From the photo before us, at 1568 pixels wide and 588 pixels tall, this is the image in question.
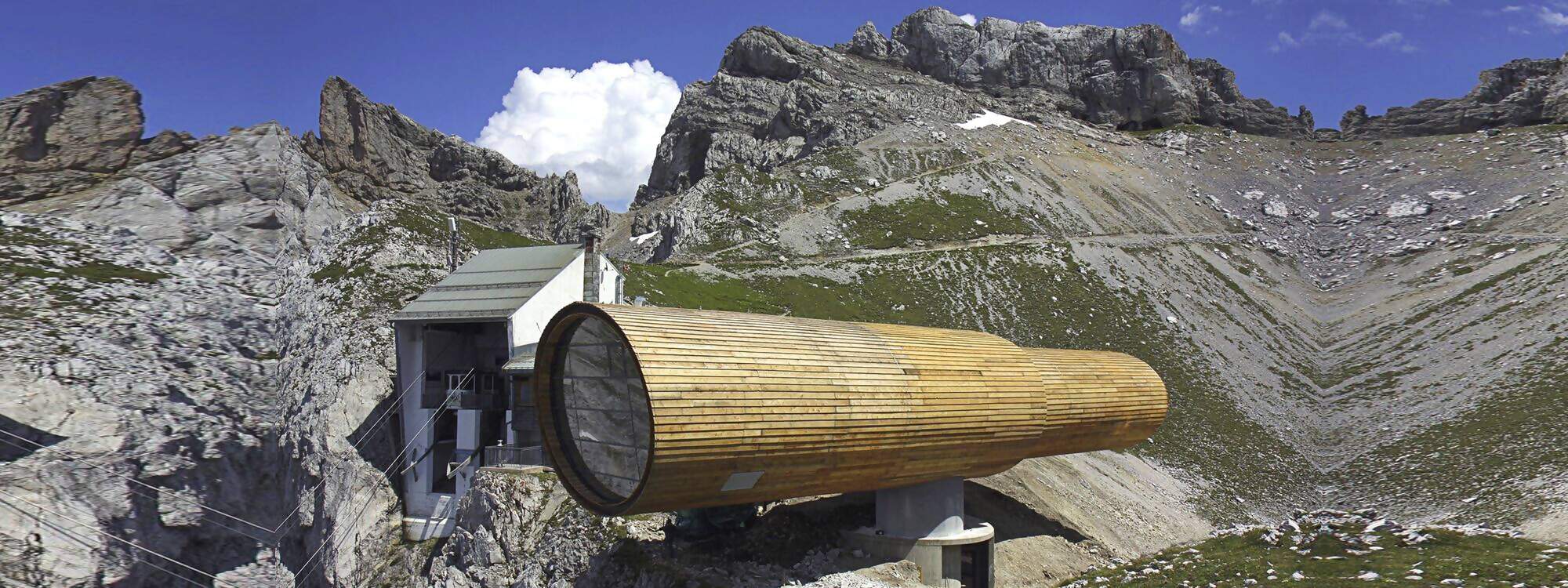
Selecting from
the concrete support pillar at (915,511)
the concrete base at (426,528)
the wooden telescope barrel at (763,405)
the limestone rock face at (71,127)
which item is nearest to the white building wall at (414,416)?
the concrete base at (426,528)

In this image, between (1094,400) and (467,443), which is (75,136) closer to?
(467,443)

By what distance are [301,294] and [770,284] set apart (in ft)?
90.3

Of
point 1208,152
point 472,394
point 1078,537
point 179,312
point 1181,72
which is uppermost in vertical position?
point 1181,72

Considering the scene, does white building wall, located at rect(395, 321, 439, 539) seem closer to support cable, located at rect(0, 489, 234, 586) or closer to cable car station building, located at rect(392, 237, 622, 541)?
cable car station building, located at rect(392, 237, 622, 541)

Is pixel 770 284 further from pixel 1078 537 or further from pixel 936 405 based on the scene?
pixel 936 405

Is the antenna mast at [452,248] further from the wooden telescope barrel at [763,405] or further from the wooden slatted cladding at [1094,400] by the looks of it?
the wooden slatted cladding at [1094,400]

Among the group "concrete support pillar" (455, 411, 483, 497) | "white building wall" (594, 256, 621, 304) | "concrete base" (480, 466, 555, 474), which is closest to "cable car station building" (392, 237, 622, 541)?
"concrete support pillar" (455, 411, 483, 497)

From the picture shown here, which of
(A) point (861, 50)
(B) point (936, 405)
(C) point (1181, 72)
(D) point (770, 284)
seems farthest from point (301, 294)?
(C) point (1181, 72)

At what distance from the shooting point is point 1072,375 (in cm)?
2600

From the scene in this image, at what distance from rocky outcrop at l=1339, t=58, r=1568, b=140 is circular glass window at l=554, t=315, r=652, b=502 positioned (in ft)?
443

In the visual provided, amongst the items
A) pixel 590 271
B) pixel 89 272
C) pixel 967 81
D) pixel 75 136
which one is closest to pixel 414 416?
pixel 590 271

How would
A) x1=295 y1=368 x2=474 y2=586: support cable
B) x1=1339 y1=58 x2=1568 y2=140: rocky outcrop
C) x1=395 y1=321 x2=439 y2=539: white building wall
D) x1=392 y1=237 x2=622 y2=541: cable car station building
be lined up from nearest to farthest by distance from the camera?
x1=392 y1=237 x2=622 y2=541: cable car station building < x1=295 y1=368 x2=474 y2=586: support cable < x1=395 y1=321 x2=439 y2=539: white building wall < x1=1339 y1=58 x2=1568 y2=140: rocky outcrop

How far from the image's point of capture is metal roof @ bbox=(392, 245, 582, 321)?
29.8 meters

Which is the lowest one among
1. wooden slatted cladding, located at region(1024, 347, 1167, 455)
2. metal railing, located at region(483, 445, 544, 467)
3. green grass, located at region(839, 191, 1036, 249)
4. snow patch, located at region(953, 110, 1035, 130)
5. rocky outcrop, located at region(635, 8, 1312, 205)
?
metal railing, located at region(483, 445, 544, 467)
